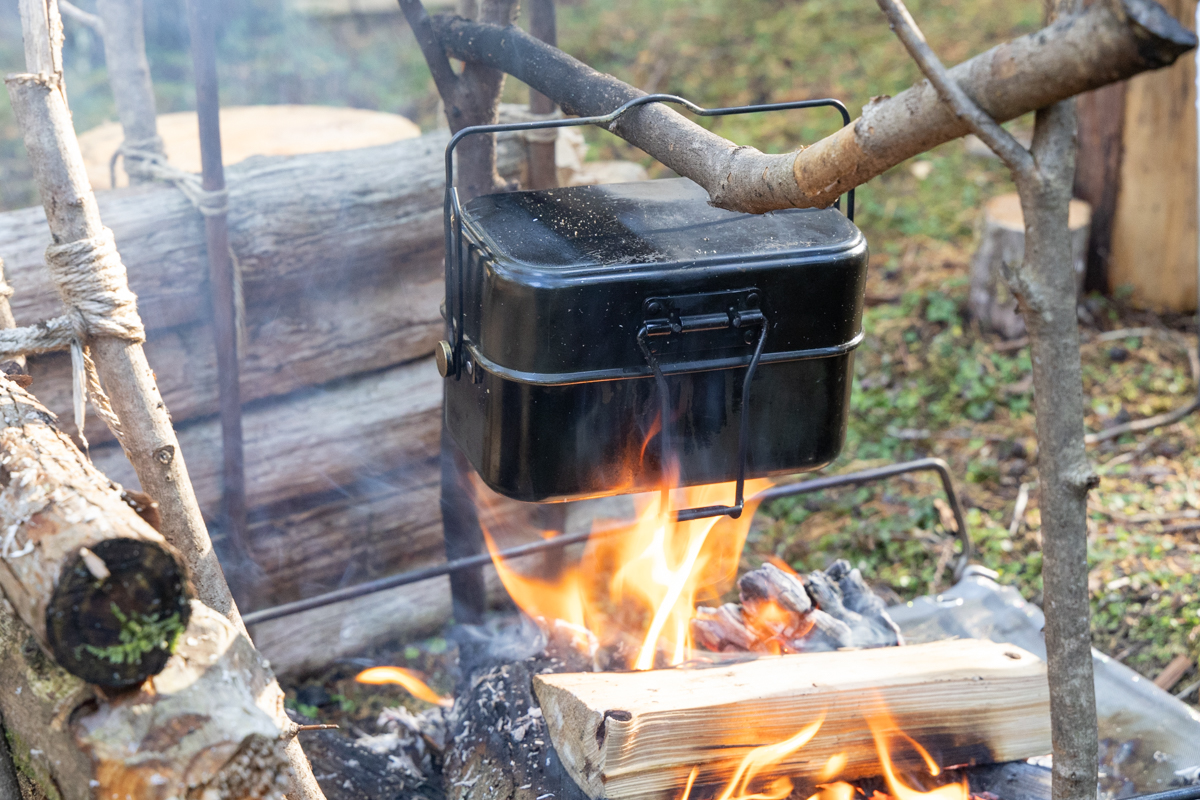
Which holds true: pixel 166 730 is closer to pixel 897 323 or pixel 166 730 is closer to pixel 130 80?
pixel 130 80

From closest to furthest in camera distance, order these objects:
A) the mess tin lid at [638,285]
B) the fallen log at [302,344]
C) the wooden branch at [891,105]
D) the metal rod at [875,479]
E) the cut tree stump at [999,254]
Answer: the wooden branch at [891,105]
the mess tin lid at [638,285]
the metal rod at [875,479]
the fallen log at [302,344]
the cut tree stump at [999,254]

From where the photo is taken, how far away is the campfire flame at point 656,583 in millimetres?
2414

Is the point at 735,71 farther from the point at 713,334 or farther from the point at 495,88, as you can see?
the point at 713,334

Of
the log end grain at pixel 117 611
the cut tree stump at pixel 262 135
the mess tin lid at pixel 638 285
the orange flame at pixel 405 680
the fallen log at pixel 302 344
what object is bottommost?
the orange flame at pixel 405 680

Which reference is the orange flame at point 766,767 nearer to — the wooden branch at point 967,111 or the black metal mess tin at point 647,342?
the black metal mess tin at point 647,342

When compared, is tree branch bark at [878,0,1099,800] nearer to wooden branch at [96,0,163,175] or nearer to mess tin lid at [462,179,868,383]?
mess tin lid at [462,179,868,383]

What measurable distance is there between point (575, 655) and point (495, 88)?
1.43 meters

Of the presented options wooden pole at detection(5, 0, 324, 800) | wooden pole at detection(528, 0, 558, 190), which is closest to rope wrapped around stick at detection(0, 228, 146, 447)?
wooden pole at detection(5, 0, 324, 800)

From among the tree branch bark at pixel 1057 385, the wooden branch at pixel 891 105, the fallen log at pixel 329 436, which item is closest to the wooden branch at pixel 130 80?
the fallen log at pixel 329 436

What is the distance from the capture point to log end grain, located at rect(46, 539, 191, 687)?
112 centimetres

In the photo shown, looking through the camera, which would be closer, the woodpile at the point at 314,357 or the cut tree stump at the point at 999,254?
the woodpile at the point at 314,357

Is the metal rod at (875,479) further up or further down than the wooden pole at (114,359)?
further down

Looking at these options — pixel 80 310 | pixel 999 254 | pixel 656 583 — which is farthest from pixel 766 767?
pixel 999 254

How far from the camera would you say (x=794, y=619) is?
2412 millimetres
